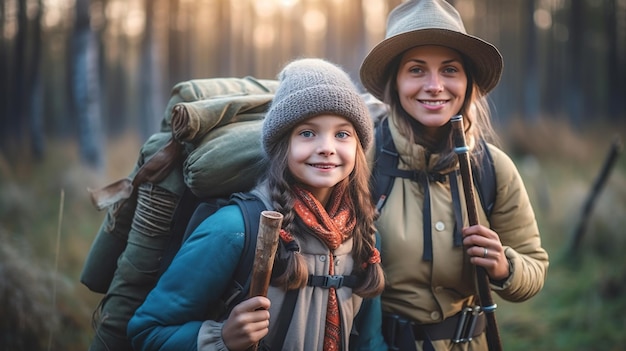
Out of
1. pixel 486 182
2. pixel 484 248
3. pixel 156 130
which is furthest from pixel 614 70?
pixel 484 248

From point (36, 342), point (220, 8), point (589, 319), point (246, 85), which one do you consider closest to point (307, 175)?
point (246, 85)

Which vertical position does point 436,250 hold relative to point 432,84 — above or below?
below

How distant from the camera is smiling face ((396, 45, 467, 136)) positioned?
2844mm

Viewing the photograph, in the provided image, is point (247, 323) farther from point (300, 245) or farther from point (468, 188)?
point (468, 188)

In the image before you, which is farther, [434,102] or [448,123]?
[448,123]

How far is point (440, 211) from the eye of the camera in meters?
2.82

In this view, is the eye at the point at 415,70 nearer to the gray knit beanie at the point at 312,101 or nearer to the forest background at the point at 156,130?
the gray knit beanie at the point at 312,101

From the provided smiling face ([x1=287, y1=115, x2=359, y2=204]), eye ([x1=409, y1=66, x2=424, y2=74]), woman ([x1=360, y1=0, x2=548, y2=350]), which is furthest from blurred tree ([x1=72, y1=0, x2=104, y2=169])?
smiling face ([x1=287, y1=115, x2=359, y2=204])

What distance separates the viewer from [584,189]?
9.09m

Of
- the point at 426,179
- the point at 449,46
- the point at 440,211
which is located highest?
the point at 449,46

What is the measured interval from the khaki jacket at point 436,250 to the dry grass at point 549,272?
2288 mm

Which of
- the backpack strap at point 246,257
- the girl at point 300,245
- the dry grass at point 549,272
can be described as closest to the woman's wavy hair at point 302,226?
the girl at point 300,245

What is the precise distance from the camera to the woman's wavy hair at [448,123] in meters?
2.90

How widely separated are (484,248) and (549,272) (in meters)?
5.59
